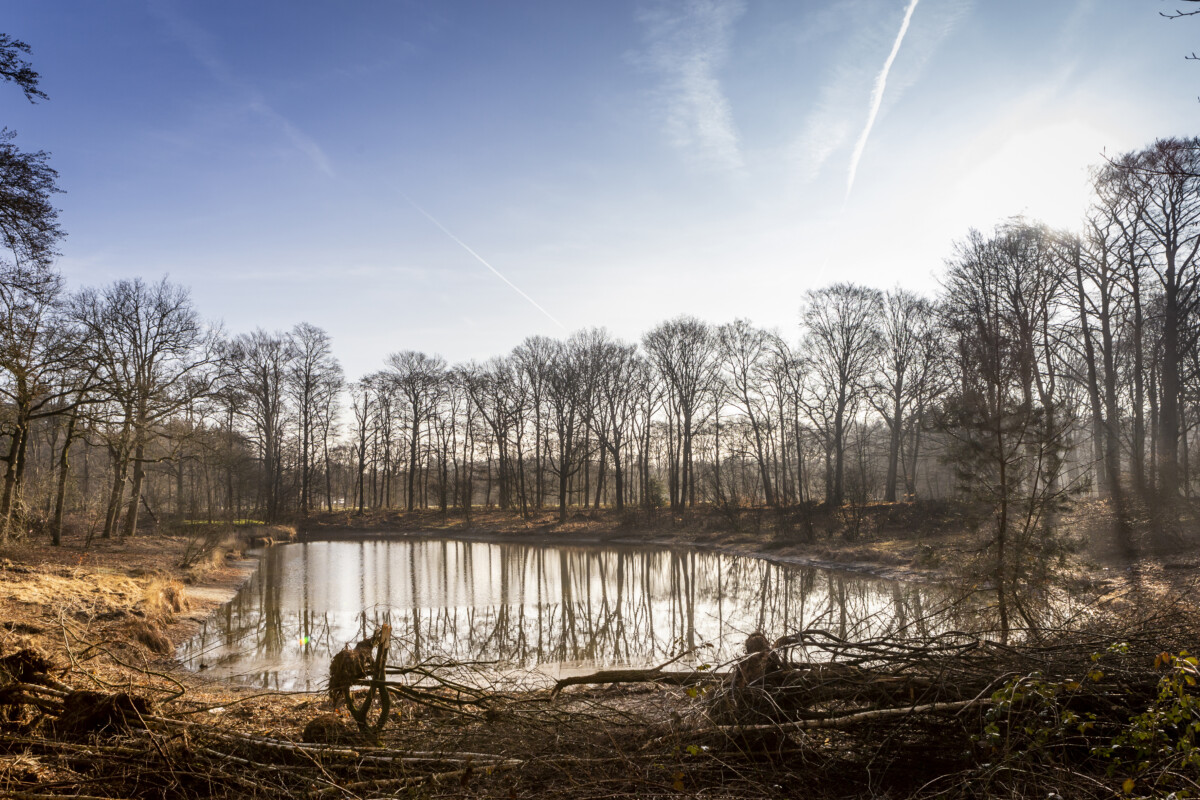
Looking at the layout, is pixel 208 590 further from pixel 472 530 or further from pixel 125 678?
pixel 472 530

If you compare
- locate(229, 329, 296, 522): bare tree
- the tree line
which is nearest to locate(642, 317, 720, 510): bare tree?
the tree line

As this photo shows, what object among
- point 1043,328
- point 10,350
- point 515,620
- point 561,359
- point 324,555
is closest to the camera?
point 10,350

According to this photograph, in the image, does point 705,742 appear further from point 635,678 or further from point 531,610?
point 531,610

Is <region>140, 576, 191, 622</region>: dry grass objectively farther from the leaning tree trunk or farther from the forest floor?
the leaning tree trunk

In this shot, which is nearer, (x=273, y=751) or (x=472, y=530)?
(x=273, y=751)

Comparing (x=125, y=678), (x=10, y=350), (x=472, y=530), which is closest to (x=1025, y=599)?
(x=125, y=678)

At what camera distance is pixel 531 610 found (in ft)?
56.1

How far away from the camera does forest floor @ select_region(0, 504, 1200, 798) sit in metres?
4.80

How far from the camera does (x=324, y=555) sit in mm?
31406

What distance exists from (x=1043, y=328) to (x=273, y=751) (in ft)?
87.5

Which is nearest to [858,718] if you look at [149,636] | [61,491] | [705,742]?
[705,742]

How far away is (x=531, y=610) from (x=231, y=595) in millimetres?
8418

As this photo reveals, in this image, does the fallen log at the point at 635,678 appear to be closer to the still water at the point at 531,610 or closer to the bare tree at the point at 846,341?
the still water at the point at 531,610

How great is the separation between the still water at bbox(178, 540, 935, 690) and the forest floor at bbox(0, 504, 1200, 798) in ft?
3.55
